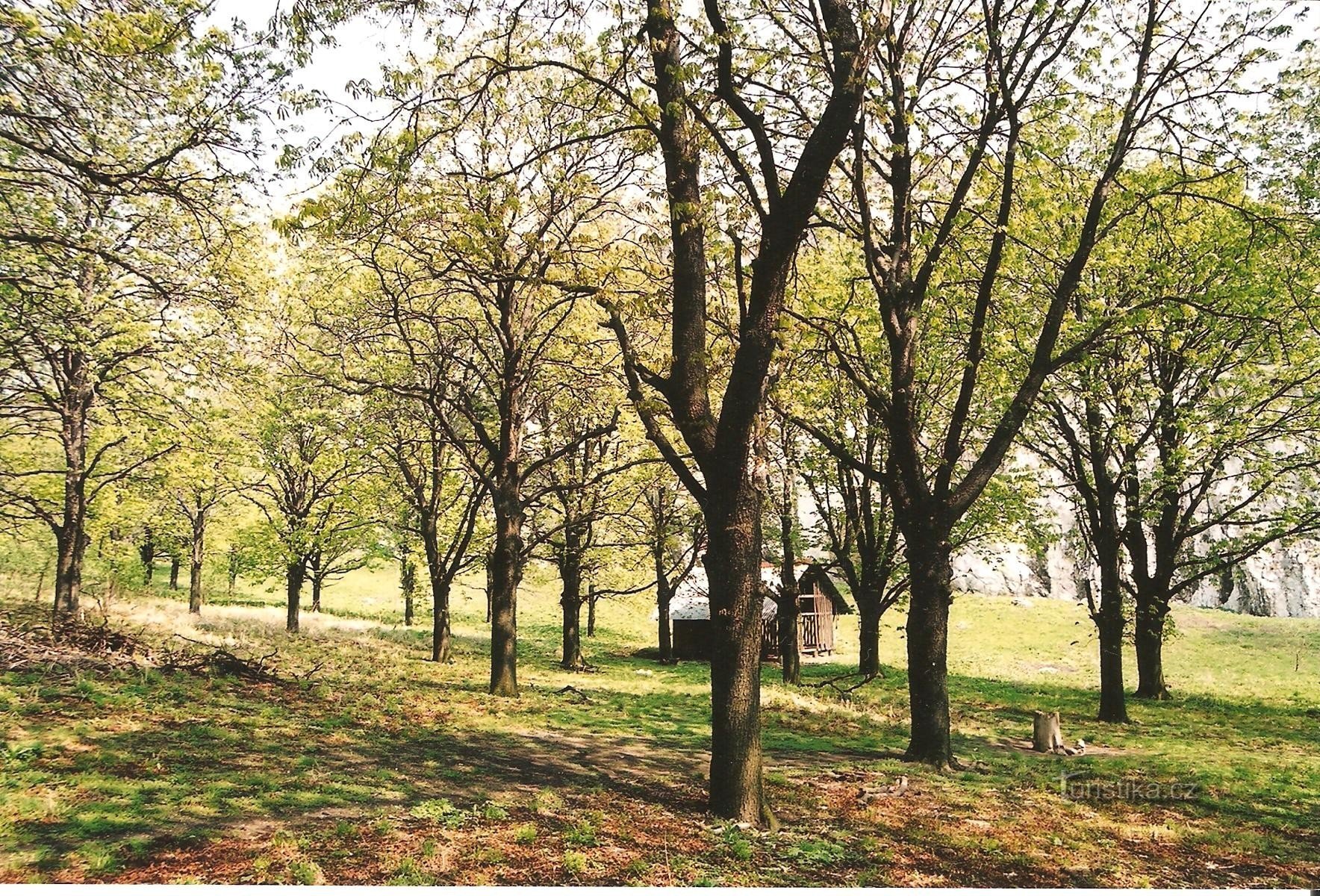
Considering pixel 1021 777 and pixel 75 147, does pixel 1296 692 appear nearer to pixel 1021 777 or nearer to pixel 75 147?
pixel 1021 777

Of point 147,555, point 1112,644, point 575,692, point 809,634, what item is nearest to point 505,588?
point 575,692

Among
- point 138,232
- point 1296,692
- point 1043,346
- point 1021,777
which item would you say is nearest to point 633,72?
point 1043,346

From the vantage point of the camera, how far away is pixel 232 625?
76.2ft

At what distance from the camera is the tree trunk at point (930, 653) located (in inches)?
427

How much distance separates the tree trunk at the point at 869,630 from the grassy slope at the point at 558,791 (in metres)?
4.34

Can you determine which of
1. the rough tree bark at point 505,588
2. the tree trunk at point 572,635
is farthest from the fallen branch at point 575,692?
the tree trunk at point 572,635

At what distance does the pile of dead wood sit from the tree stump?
13.8m

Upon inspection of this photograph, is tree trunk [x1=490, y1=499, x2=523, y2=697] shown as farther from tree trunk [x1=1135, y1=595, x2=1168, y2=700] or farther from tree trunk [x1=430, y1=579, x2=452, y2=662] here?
tree trunk [x1=1135, y1=595, x2=1168, y2=700]

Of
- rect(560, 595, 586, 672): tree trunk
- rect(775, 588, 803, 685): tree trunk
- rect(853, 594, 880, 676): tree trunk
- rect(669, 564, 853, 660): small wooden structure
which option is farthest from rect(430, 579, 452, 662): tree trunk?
rect(669, 564, 853, 660): small wooden structure

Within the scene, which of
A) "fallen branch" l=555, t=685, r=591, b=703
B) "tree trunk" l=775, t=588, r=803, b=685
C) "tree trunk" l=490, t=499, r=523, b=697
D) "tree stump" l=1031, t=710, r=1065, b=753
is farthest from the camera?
"tree trunk" l=775, t=588, r=803, b=685

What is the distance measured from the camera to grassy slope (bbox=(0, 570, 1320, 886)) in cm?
612

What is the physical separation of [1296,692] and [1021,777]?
1851 cm

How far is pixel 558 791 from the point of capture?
856cm

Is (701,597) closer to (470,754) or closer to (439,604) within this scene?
(439,604)
